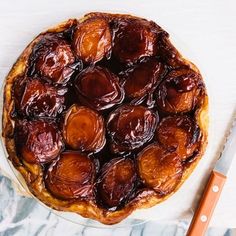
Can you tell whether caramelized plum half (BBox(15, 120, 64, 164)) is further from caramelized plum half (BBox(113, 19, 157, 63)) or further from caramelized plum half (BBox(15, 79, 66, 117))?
caramelized plum half (BBox(113, 19, 157, 63))

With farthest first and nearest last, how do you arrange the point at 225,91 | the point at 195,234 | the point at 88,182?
the point at 225,91 < the point at 195,234 < the point at 88,182

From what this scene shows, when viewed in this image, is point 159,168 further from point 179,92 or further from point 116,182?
point 179,92

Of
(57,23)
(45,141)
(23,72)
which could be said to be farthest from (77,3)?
(45,141)

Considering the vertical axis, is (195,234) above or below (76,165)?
below

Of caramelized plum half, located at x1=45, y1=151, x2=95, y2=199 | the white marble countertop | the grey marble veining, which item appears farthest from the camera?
the grey marble veining

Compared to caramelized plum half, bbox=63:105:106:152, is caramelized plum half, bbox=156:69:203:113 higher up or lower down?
higher up

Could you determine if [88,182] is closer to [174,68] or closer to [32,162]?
[32,162]

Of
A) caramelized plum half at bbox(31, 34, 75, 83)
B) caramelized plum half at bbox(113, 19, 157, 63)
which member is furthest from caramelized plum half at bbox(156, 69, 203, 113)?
caramelized plum half at bbox(31, 34, 75, 83)
